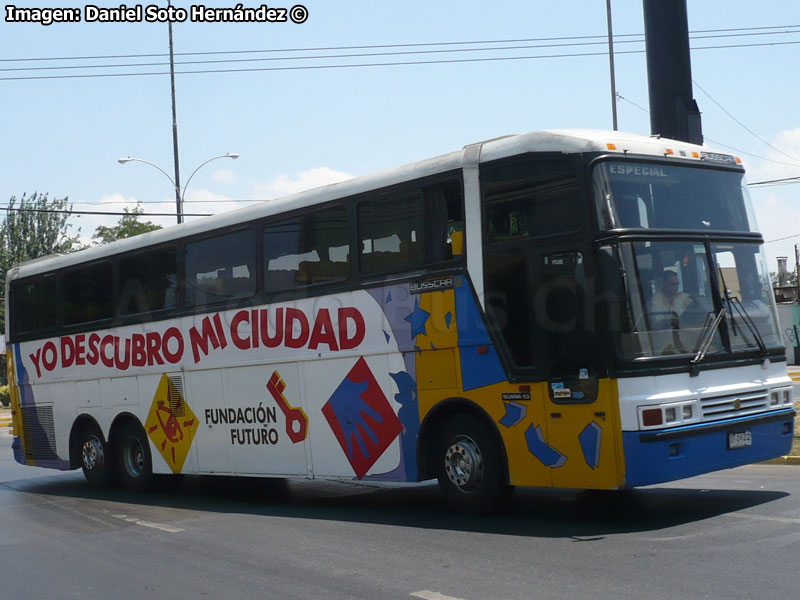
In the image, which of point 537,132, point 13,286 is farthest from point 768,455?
point 13,286

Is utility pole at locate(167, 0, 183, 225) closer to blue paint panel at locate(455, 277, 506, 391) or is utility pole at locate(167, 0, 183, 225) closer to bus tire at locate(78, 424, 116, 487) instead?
bus tire at locate(78, 424, 116, 487)

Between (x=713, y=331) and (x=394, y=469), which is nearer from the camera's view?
(x=713, y=331)

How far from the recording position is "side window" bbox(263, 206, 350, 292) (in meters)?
11.7

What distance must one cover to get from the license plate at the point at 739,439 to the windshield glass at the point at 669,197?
1945 mm

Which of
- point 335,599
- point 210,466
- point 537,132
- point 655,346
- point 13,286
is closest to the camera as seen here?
point 335,599

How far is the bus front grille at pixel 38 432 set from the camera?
56.6 ft

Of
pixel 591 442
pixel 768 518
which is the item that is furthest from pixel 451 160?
pixel 768 518

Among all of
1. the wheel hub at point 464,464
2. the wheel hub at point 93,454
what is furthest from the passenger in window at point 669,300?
the wheel hub at point 93,454

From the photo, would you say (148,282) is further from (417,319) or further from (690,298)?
(690,298)

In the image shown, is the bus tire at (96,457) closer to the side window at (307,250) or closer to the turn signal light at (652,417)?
the side window at (307,250)

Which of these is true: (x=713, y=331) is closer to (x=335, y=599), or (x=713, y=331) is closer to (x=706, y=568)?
(x=706, y=568)

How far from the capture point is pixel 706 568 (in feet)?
23.5

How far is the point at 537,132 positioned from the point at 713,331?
8.09 ft

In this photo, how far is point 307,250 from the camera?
1219 centimetres
